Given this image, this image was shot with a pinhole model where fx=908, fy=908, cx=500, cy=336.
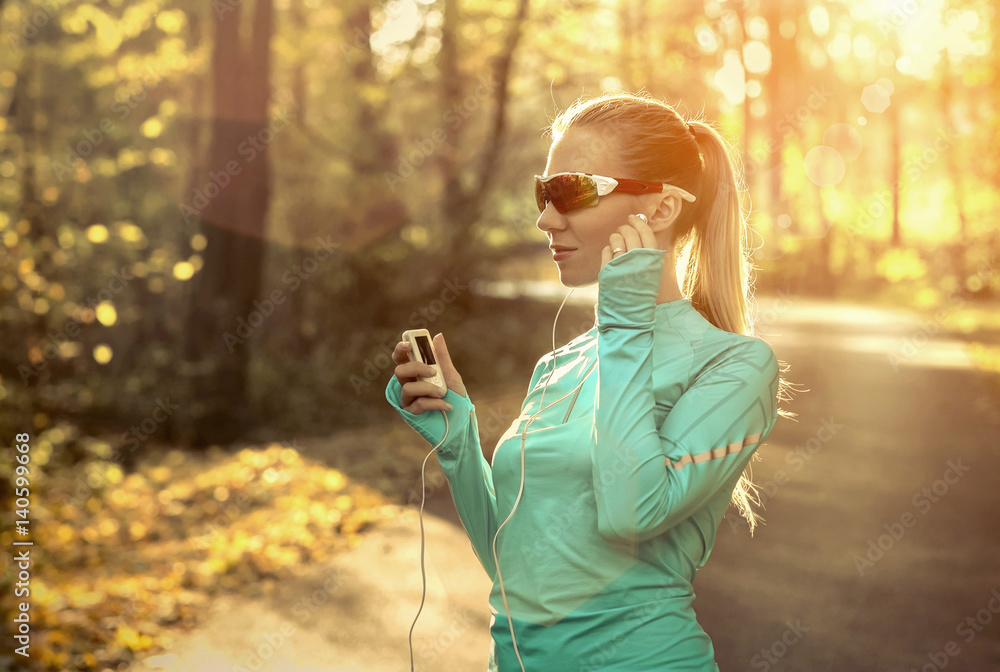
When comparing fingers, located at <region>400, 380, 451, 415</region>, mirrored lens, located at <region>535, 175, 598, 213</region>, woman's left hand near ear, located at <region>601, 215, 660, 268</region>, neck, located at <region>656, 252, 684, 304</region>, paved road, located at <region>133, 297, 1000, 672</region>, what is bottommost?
paved road, located at <region>133, 297, 1000, 672</region>

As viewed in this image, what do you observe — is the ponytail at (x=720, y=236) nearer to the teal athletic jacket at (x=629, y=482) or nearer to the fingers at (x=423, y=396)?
the teal athletic jacket at (x=629, y=482)

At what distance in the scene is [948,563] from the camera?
6770 millimetres

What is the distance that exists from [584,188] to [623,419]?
0.61 metres

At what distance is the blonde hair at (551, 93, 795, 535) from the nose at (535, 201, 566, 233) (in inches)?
6.7

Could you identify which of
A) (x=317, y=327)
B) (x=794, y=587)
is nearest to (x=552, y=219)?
(x=794, y=587)

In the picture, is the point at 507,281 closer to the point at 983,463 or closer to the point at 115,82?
the point at 115,82

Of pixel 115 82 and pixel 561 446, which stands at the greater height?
pixel 115 82

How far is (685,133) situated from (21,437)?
19.3ft

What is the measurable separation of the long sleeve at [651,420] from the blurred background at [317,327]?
0.92 metres

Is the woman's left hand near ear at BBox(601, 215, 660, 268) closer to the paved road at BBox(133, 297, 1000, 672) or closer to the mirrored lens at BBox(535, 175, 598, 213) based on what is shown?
the mirrored lens at BBox(535, 175, 598, 213)

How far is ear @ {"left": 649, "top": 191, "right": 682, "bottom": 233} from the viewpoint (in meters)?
2.22

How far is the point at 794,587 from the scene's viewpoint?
20.7 ft

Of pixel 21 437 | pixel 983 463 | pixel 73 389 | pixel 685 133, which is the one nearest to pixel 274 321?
pixel 73 389

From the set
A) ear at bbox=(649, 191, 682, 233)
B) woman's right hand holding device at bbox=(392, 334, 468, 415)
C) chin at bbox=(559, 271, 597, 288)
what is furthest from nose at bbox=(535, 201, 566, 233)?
woman's right hand holding device at bbox=(392, 334, 468, 415)
